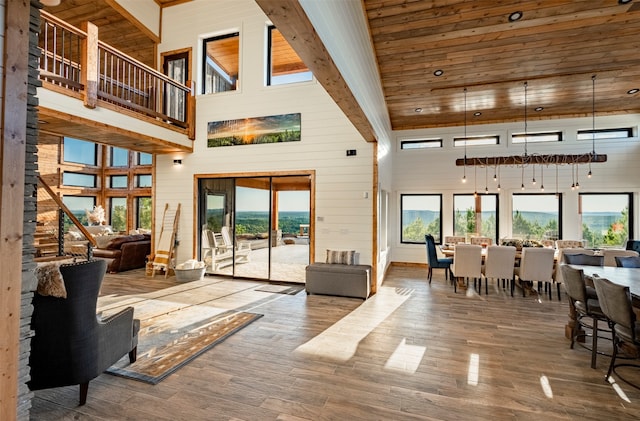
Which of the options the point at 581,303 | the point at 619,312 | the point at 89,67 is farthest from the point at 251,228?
the point at 619,312

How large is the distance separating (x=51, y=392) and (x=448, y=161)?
8.78 meters

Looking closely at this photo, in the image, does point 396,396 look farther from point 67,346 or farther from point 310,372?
point 67,346

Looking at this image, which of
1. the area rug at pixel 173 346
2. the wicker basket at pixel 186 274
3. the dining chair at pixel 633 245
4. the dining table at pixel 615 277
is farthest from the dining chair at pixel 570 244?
the wicker basket at pixel 186 274

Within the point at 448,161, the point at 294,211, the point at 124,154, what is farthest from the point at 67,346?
the point at 124,154

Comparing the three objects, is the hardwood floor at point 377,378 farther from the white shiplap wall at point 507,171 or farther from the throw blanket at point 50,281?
the white shiplap wall at point 507,171

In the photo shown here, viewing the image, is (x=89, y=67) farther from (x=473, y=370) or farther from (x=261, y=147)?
(x=473, y=370)

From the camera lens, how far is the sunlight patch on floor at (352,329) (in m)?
3.29

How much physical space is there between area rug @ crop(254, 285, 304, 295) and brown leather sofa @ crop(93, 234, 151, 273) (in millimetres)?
3879

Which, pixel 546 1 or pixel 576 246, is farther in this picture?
pixel 576 246

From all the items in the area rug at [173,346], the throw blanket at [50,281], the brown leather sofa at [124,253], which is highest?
the throw blanket at [50,281]

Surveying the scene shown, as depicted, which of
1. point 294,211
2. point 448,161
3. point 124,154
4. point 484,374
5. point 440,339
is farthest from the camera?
point 124,154

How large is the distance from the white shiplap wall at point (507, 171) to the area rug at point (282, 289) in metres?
3.90

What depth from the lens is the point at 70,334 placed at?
223cm

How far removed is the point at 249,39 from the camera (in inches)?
262
